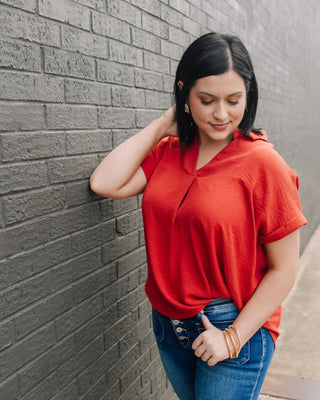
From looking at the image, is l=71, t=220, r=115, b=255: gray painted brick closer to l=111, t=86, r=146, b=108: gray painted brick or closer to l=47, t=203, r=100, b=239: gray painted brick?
l=47, t=203, r=100, b=239: gray painted brick

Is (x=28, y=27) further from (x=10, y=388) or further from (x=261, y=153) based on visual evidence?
(x=10, y=388)

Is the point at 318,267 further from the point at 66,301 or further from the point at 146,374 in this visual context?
the point at 66,301

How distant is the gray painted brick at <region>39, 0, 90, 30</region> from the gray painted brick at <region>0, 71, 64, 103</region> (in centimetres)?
24

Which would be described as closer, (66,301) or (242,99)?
(242,99)

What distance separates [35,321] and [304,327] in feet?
11.1

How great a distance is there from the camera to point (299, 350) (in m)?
4.00

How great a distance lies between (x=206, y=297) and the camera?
1733 mm

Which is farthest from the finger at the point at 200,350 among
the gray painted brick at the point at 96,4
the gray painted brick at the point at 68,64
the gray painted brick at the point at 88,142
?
the gray painted brick at the point at 96,4

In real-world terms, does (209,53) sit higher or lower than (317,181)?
higher

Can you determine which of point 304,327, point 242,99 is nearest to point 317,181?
point 304,327

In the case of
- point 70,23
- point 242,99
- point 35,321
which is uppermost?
point 70,23

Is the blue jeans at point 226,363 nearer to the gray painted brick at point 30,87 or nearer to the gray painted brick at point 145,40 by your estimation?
the gray painted brick at point 30,87

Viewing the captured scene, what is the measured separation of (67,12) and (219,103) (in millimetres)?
717

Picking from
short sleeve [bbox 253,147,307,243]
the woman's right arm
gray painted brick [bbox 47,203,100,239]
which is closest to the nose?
short sleeve [bbox 253,147,307,243]
